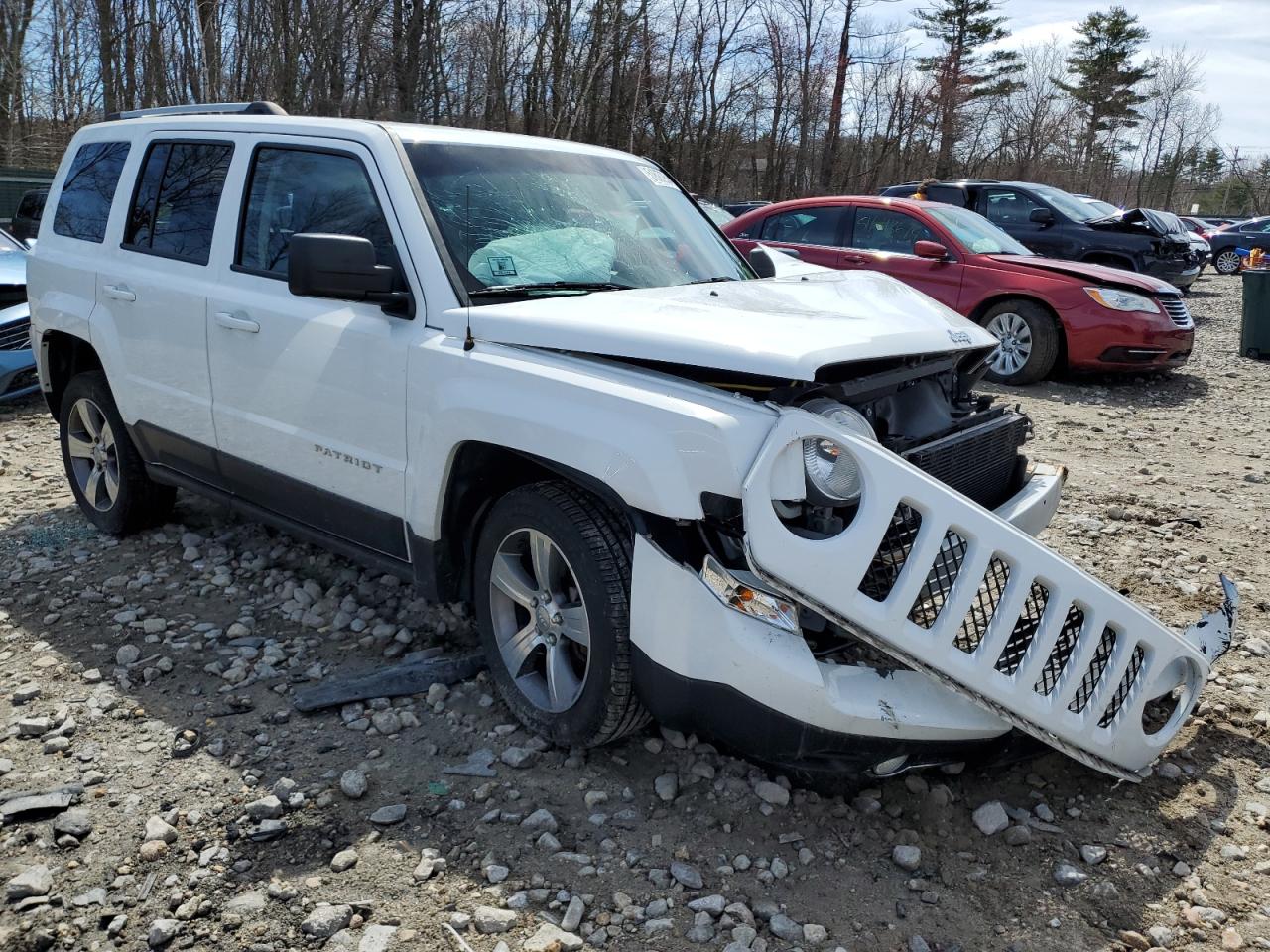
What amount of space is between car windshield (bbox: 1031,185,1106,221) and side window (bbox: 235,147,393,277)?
12.9 m

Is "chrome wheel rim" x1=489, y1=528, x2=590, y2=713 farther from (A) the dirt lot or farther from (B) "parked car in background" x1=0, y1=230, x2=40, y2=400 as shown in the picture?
(B) "parked car in background" x1=0, y1=230, x2=40, y2=400

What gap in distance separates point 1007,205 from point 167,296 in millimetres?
12755

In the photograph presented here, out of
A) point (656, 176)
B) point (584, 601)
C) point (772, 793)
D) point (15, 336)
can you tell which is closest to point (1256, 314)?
point (656, 176)

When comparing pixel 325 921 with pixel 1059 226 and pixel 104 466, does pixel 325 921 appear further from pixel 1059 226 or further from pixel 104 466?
pixel 1059 226

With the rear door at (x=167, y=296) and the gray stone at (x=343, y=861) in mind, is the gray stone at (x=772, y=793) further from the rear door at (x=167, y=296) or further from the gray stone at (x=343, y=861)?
the rear door at (x=167, y=296)

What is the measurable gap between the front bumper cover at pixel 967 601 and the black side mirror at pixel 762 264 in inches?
82.4

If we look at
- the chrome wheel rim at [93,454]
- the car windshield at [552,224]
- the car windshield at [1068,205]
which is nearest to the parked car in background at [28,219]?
the chrome wheel rim at [93,454]

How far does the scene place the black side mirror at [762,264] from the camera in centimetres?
456

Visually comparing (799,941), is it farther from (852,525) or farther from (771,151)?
(771,151)

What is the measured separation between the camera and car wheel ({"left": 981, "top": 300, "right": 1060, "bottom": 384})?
934 cm

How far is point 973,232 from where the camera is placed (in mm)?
10047

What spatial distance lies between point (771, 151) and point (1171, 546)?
30.4m

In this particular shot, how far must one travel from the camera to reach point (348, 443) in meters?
3.58

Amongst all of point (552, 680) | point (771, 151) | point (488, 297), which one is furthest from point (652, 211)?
point (771, 151)
